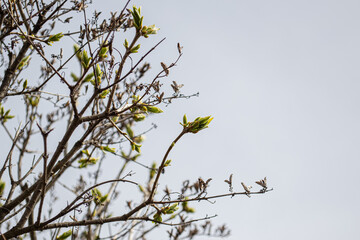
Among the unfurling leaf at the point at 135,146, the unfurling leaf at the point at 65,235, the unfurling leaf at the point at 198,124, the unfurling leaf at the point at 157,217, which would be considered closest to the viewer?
the unfurling leaf at the point at 198,124

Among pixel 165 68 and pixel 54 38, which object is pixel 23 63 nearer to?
pixel 54 38

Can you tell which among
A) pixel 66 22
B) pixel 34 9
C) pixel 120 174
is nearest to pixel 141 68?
pixel 66 22

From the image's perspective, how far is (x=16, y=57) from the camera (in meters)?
3.75

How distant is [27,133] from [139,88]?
246 cm

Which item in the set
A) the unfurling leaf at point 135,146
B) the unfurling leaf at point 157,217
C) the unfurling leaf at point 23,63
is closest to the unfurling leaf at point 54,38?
the unfurling leaf at point 23,63

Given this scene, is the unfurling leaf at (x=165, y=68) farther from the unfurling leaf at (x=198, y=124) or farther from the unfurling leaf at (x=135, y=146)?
the unfurling leaf at (x=135, y=146)

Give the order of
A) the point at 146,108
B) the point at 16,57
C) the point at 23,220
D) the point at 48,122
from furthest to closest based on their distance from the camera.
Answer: the point at 48,122, the point at 16,57, the point at 146,108, the point at 23,220

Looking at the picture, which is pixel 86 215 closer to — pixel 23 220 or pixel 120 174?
pixel 120 174

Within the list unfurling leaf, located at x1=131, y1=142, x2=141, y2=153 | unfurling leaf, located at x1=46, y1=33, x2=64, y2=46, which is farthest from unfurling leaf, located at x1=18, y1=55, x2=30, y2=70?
unfurling leaf, located at x1=131, y1=142, x2=141, y2=153

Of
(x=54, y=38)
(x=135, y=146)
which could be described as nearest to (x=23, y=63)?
Result: (x=54, y=38)

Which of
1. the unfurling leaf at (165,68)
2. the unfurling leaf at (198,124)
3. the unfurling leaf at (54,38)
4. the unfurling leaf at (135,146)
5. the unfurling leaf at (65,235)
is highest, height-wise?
the unfurling leaf at (54,38)

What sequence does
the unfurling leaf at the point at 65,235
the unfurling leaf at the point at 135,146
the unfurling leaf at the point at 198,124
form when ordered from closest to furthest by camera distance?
the unfurling leaf at the point at 198,124, the unfurling leaf at the point at 135,146, the unfurling leaf at the point at 65,235

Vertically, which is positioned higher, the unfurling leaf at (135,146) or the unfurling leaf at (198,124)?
the unfurling leaf at (135,146)

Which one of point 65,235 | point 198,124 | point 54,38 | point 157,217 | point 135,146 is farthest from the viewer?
point 54,38
